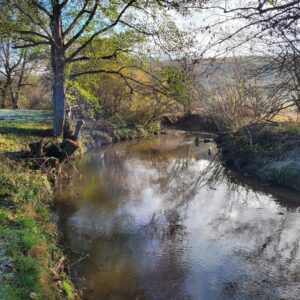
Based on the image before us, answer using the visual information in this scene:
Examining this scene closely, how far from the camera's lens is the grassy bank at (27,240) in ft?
17.3

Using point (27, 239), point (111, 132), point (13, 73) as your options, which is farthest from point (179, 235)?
point (13, 73)

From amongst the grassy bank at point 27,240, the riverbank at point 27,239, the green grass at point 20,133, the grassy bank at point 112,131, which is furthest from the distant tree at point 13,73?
the grassy bank at point 27,240

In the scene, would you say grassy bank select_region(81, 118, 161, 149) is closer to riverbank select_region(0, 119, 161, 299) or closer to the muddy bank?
the muddy bank

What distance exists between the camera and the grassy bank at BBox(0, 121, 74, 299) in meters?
5.28

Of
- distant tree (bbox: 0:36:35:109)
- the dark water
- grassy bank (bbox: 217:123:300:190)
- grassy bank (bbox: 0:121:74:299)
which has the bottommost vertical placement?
the dark water

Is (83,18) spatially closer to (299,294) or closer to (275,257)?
(275,257)

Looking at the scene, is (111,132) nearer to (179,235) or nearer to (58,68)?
(58,68)

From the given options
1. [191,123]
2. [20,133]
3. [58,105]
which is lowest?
[20,133]

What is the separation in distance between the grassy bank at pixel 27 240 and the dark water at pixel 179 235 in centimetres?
68

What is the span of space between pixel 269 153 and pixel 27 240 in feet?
39.3

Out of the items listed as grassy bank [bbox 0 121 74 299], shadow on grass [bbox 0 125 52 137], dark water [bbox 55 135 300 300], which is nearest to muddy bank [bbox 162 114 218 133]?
dark water [bbox 55 135 300 300]

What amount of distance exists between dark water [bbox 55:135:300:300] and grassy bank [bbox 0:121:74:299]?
26.7 inches

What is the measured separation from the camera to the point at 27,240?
6566mm

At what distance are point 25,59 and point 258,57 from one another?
30209 millimetres
